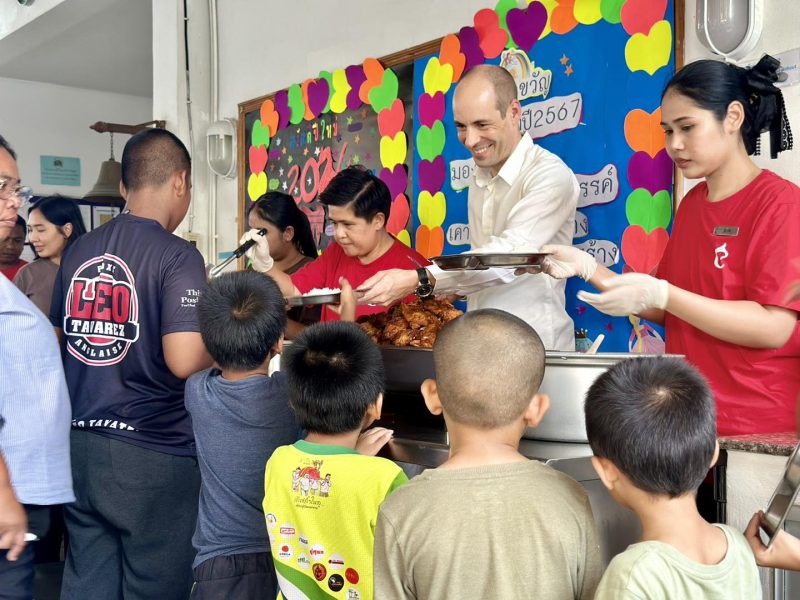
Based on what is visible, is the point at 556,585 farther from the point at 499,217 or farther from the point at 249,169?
the point at 249,169

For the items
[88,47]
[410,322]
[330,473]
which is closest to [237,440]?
[330,473]

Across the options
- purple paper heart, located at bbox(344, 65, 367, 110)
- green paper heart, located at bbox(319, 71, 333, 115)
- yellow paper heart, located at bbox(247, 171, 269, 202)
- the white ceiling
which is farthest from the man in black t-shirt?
the white ceiling

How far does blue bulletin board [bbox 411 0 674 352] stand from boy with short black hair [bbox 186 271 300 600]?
1.13 m

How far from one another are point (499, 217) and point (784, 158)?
85cm

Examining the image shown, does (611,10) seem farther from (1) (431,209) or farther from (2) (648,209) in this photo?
(1) (431,209)

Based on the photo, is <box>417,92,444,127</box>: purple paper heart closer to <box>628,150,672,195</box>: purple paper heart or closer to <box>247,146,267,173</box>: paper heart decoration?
<box>628,150,672,195</box>: purple paper heart

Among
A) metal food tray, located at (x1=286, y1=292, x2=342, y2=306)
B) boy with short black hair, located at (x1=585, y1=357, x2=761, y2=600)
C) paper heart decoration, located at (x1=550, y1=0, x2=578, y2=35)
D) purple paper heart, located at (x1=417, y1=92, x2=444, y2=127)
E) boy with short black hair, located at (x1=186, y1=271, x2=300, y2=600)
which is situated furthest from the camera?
purple paper heart, located at (x1=417, y1=92, x2=444, y2=127)

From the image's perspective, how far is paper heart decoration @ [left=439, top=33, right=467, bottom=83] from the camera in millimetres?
3365

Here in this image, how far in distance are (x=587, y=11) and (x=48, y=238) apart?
2.82m

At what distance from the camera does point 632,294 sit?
6.04ft

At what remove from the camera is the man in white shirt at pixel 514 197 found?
2.42m

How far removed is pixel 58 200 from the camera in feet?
14.0

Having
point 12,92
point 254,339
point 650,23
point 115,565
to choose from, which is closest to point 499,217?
point 650,23

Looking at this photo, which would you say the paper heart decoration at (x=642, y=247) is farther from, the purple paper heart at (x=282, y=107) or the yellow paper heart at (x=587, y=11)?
the purple paper heart at (x=282, y=107)
